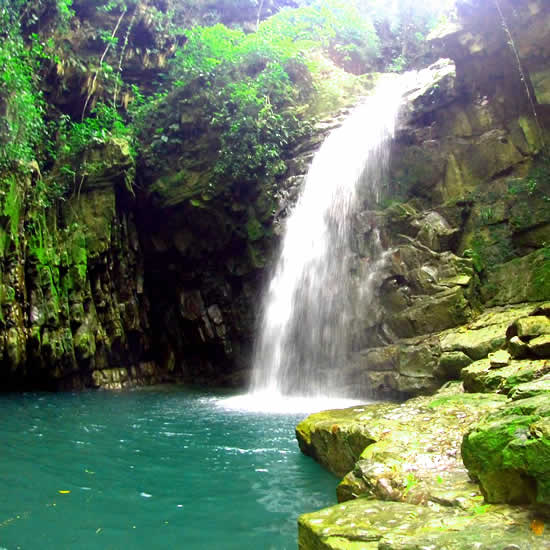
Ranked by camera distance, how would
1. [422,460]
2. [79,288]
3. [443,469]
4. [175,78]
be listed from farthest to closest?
1. [175,78]
2. [79,288]
3. [422,460]
4. [443,469]

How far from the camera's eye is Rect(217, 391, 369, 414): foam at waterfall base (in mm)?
10148

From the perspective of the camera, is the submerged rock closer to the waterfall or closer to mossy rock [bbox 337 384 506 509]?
mossy rock [bbox 337 384 506 509]

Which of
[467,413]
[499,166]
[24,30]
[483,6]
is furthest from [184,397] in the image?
[24,30]

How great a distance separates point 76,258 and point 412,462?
13107 mm

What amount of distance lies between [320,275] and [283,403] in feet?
12.5

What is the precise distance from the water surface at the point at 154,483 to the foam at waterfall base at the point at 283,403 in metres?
0.99

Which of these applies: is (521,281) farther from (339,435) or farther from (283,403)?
(339,435)

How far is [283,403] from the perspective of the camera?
37.3 feet

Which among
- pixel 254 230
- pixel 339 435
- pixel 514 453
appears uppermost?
pixel 254 230

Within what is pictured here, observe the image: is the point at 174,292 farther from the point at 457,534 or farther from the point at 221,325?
the point at 457,534

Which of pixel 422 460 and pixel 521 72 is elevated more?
pixel 521 72

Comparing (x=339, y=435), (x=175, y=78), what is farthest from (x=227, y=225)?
(x=339, y=435)

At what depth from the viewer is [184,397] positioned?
13.2 m

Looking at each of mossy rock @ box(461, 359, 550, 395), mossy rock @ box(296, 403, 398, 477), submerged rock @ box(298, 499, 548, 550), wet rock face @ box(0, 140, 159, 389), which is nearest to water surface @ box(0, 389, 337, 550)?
mossy rock @ box(296, 403, 398, 477)
